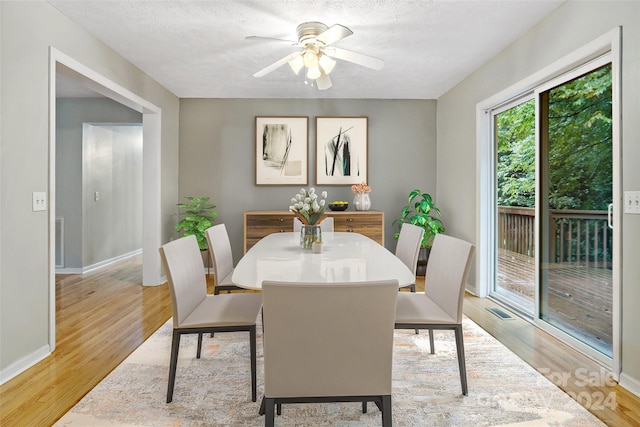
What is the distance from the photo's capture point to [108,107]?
543cm

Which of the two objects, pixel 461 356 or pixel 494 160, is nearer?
pixel 461 356

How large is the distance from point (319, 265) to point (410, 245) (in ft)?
3.79

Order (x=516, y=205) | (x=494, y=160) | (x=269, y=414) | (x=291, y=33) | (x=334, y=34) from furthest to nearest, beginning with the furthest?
(x=494, y=160) < (x=516, y=205) < (x=291, y=33) < (x=334, y=34) < (x=269, y=414)

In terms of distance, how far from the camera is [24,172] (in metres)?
2.47

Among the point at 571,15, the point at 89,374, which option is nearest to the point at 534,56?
the point at 571,15

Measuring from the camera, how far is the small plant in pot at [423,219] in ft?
15.8

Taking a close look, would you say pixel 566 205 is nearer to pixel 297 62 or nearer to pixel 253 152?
pixel 297 62

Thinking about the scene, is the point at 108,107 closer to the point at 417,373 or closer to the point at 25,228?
the point at 25,228

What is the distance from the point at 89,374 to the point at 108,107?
4.23 m

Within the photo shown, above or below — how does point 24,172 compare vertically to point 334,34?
below

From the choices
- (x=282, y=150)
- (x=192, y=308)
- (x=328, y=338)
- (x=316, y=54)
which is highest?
(x=316, y=54)

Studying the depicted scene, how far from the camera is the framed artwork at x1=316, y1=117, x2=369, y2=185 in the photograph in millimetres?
5344

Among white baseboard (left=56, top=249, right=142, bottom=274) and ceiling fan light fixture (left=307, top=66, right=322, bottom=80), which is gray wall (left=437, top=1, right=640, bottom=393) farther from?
white baseboard (left=56, top=249, right=142, bottom=274)

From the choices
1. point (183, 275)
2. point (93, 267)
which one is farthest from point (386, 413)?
point (93, 267)
